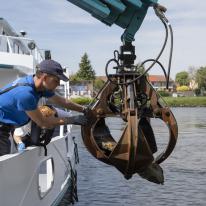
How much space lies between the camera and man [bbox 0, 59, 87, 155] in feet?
20.8

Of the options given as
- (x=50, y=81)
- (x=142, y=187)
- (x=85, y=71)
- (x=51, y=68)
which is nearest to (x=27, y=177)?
(x=50, y=81)

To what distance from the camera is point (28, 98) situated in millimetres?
6301

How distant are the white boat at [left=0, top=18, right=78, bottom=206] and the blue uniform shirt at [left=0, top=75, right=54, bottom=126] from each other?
458mm

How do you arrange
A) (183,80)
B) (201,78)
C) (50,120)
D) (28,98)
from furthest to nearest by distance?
(183,80) < (201,78) < (50,120) < (28,98)

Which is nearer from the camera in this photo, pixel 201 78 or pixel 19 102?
pixel 19 102

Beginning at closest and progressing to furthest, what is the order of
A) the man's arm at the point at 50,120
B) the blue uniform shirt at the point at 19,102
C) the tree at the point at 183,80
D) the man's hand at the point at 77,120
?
the blue uniform shirt at the point at 19,102, the man's arm at the point at 50,120, the man's hand at the point at 77,120, the tree at the point at 183,80

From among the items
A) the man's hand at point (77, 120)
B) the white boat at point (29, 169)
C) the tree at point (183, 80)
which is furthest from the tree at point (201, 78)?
the man's hand at point (77, 120)

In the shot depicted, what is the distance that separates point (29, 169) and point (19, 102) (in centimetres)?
157

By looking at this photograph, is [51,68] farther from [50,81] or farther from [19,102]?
[19,102]

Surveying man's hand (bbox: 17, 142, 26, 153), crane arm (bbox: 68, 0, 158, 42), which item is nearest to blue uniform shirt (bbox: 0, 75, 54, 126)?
man's hand (bbox: 17, 142, 26, 153)

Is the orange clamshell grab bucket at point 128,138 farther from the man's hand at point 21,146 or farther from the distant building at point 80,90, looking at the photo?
the distant building at point 80,90

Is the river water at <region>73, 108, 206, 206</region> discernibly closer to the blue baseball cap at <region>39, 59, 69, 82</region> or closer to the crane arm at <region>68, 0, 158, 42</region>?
the crane arm at <region>68, 0, 158, 42</region>

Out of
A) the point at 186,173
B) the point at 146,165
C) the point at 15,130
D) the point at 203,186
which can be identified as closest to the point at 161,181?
the point at 146,165

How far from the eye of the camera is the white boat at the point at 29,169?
6.61m
